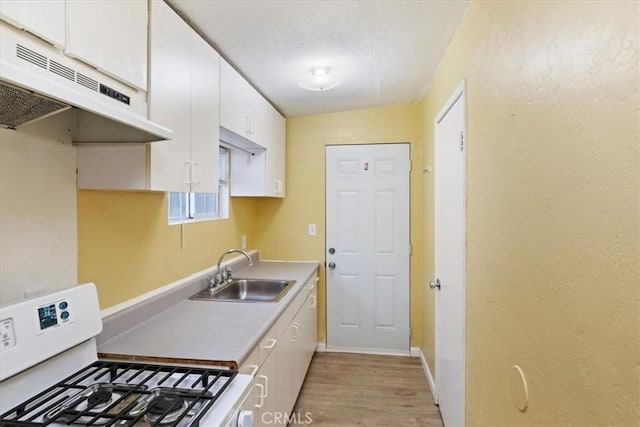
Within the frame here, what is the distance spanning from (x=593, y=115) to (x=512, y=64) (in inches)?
22.2

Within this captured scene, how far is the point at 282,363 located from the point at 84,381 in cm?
111

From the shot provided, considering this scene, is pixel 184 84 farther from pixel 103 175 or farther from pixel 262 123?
pixel 262 123

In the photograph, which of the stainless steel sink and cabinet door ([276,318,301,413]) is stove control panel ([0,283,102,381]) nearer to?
cabinet door ([276,318,301,413])

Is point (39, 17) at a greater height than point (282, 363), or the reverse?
point (39, 17)

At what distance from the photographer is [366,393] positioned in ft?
9.27

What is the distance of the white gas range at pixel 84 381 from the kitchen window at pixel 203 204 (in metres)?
0.96

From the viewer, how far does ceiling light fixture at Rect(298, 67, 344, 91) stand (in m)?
2.48

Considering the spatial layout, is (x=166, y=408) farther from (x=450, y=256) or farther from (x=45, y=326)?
(x=450, y=256)

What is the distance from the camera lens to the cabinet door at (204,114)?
5.65ft

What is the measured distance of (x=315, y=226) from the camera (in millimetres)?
3635

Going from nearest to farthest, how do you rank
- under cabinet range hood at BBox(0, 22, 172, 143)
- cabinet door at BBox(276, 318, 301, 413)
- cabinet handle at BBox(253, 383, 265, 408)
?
under cabinet range hood at BBox(0, 22, 172, 143) < cabinet handle at BBox(253, 383, 265, 408) < cabinet door at BBox(276, 318, 301, 413)

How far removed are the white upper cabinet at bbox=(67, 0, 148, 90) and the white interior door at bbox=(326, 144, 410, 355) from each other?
2430mm

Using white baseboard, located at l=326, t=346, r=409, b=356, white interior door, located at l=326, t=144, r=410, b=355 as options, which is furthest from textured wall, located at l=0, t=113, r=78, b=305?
white baseboard, located at l=326, t=346, r=409, b=356

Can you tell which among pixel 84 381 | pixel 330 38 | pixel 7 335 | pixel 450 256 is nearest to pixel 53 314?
pixel 7 335
